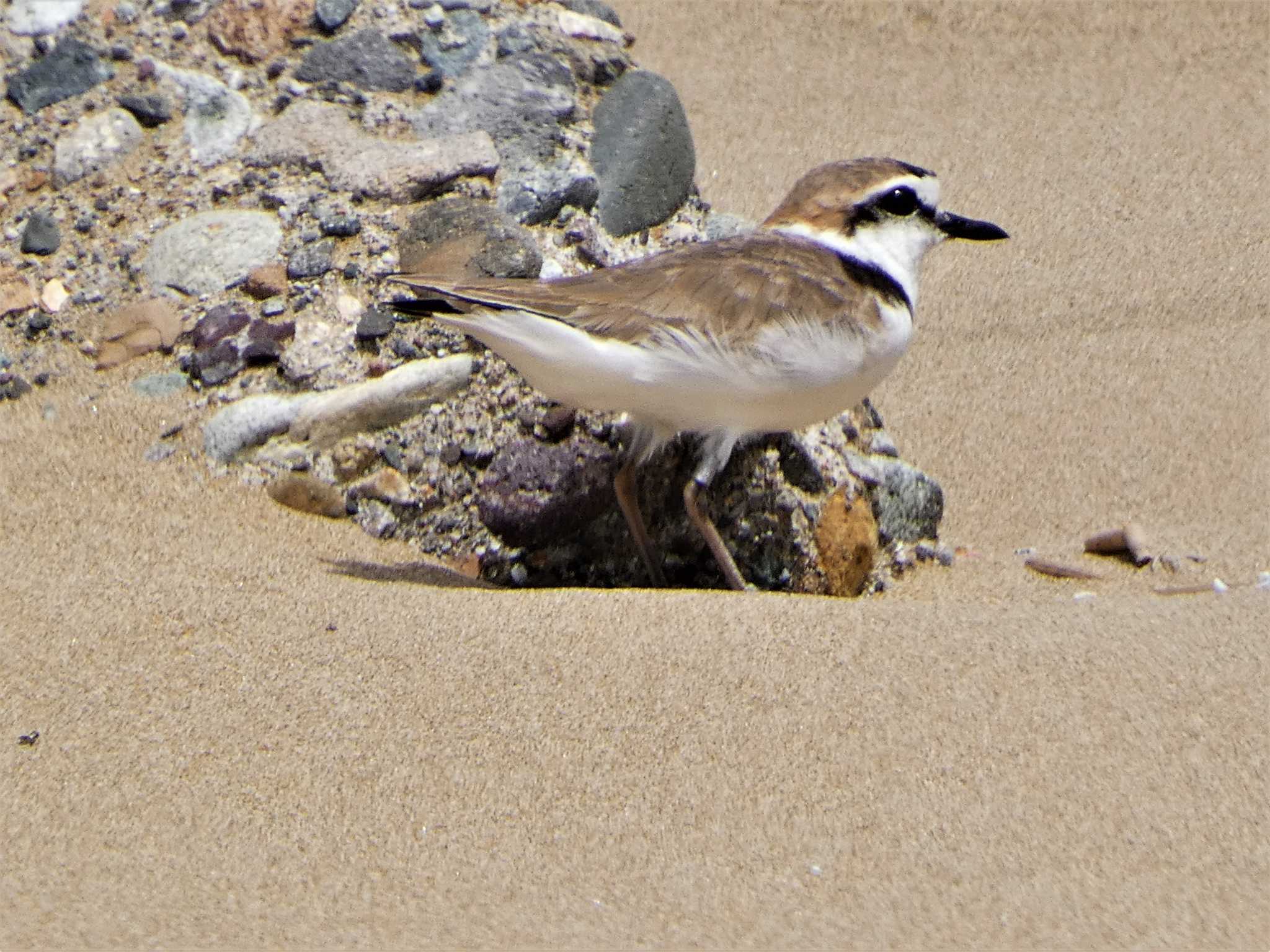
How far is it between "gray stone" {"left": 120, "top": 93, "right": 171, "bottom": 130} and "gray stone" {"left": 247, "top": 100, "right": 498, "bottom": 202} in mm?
387

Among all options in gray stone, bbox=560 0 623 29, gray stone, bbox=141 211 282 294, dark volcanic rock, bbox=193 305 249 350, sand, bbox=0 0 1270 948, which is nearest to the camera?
sand, bbox=0 0 1270 948

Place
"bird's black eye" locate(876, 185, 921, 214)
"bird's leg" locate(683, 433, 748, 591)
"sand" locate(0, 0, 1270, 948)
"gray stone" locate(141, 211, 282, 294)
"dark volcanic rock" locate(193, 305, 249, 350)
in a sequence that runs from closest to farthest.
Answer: "sand" locate(0, 0, 1270, 948) → "bird's leg" locate(683, 433, 748, 591) → "bird's black eye" locate(876, 185, 921, 214) → "dark volcanic rock" locate(193, 305, 249, 350) → "gray stone" locate(141, 211, 282, 294)

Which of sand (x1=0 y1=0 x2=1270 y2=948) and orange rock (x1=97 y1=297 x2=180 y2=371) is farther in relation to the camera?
orange rock (x1=97 y1=297 x2=180 y2=371)

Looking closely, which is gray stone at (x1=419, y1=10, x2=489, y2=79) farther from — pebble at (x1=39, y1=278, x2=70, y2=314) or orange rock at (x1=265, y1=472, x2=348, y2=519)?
orange rock at (x1=265, y1=472, x2=348, y2=519)

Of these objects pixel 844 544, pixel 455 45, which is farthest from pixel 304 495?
pixel 455 45

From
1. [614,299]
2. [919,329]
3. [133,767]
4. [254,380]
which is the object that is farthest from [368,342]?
[919,329]

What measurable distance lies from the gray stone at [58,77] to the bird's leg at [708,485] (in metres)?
2.75

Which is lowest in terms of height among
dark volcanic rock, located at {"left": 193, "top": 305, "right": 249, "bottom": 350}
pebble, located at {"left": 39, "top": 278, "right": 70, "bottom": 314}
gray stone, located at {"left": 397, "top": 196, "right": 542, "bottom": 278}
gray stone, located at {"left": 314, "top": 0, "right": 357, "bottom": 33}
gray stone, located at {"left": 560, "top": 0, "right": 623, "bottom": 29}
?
pebble, located at {"left": 39, "top": 278, "right": 70, "bottom": 314}

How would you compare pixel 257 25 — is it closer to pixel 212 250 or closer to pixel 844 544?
pixel 212 250

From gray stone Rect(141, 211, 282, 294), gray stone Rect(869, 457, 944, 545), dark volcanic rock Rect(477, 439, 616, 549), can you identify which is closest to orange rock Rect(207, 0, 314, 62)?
gray stone Rect(141, 211, 282, 294)

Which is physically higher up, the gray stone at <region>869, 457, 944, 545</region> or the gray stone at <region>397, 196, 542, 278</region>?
the gray stone at <region>397, 196, 542, 278</region>

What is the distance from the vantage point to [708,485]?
12.7 feet

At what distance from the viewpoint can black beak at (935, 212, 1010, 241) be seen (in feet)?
14.0

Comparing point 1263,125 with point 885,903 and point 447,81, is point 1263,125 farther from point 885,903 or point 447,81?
point 885,903
